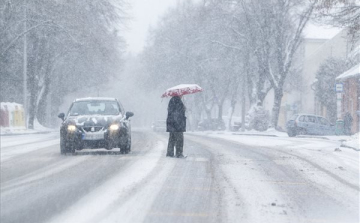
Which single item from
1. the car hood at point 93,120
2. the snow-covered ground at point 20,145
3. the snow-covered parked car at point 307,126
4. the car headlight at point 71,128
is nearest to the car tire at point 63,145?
the car headlight at point 71,128

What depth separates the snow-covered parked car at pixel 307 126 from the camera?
133 ft

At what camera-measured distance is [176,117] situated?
16188mm

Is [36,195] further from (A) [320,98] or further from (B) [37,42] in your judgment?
(A) [320,98]

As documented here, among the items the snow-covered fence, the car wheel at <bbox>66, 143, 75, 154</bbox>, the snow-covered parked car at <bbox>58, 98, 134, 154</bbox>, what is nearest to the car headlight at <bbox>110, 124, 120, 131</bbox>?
the snow-covered parked car at <bbox>58, 98, 134, 154</bbox>

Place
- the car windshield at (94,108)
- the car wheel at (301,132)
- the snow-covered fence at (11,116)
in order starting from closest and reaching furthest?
Answer: 1. the car windshield at (94,108)
2. the car wheel at (301,132)
3. the snow-covered fence at (11,116)

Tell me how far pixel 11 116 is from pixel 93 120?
26.5 m

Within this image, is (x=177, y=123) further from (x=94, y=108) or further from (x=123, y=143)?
(x=94, y=108)

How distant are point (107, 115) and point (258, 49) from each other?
29.2 meters

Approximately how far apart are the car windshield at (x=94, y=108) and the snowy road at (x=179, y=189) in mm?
2435

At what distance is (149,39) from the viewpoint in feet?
220

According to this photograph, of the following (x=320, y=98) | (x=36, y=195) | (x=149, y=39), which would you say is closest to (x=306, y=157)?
(x=36, y=195)

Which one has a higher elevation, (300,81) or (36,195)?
(300,81)

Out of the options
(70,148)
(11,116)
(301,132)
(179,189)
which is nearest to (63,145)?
(70,148)

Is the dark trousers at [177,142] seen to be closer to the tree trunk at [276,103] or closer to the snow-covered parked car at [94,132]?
the snow-covered parked car at [94,132]
